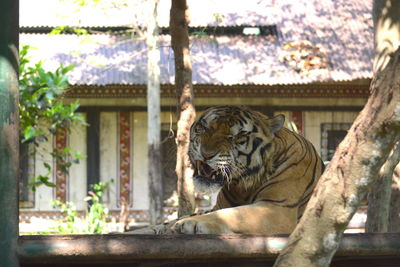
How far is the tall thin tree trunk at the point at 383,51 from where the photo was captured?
13.6 ft

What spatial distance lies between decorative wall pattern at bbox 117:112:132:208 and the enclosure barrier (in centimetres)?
1212

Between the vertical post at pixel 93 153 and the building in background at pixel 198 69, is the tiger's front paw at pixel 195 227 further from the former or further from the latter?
the vertical post at pixel 93 153

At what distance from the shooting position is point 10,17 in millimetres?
2242

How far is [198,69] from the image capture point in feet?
42.6

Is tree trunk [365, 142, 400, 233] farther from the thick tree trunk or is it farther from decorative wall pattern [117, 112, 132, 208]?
decorative wall pattern [117, 112, 132, 208]

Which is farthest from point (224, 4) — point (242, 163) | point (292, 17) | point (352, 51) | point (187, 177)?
point (242, 163)

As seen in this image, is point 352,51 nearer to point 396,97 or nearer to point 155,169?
point 155,169

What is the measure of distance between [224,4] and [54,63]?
13.1 ft

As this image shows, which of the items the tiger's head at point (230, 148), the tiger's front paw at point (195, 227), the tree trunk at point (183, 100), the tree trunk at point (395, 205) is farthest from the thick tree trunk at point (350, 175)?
the tree trunk at point (183, 100)

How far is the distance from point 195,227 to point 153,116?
918cm

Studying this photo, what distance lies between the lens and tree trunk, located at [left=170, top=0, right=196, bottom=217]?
508 centimetres

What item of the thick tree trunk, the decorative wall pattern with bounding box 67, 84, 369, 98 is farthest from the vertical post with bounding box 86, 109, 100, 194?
the thick tree trunk

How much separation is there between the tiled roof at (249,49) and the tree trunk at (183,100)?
705 cm

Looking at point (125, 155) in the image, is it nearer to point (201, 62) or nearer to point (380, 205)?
point (201, 62)
